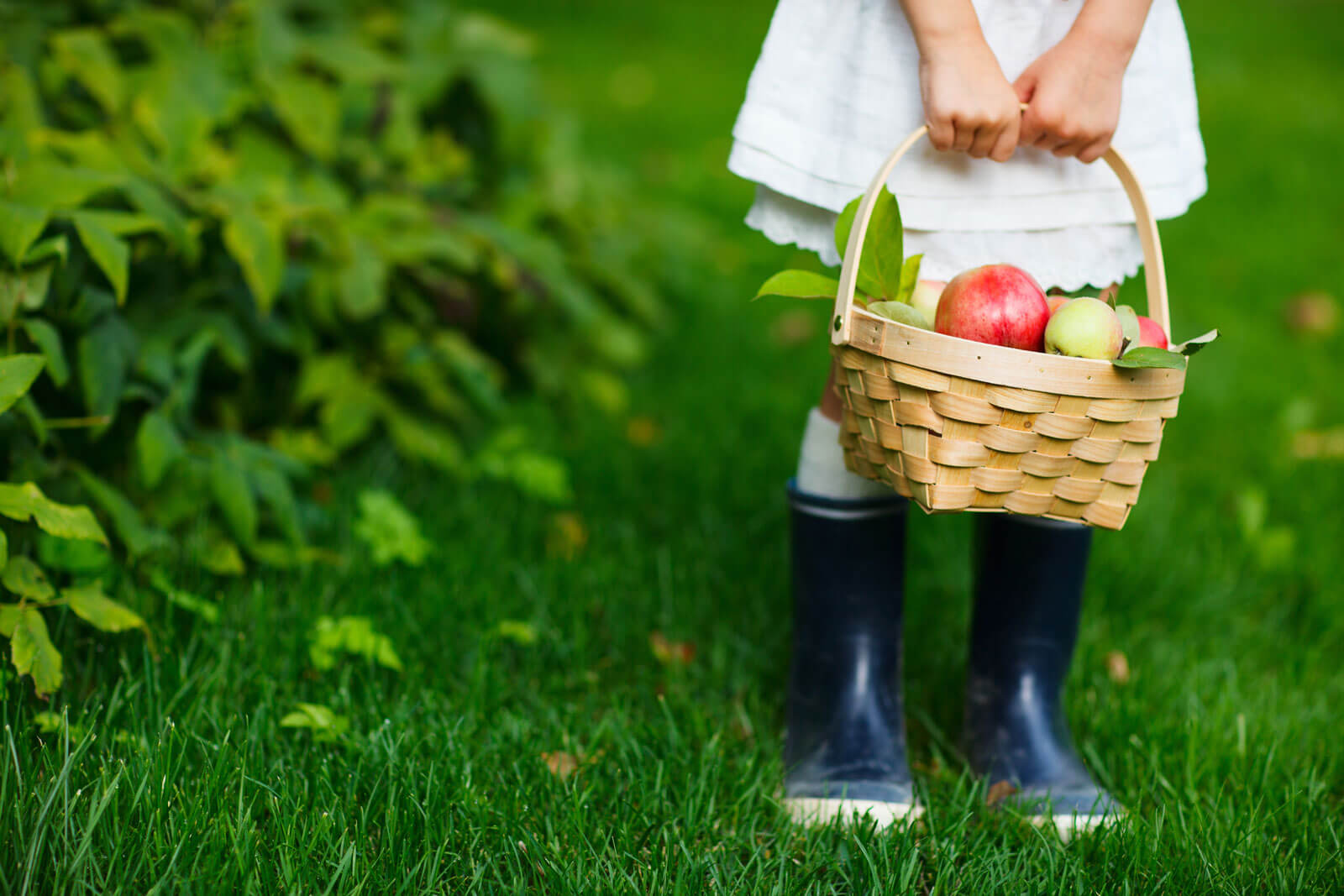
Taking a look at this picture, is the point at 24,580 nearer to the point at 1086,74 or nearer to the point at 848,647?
the point at 848,647

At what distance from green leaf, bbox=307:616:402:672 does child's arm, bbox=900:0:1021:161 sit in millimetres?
1026

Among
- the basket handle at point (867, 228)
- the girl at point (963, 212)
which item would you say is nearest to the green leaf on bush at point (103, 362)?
the girl at point (963, 212)

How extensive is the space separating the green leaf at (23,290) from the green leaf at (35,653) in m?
0.43

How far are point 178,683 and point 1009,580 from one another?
3.81ft

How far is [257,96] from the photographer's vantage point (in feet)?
6.73

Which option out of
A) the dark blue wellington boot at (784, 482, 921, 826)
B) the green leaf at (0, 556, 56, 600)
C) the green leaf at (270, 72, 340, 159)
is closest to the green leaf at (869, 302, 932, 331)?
the dark blue wellington boot at (784, 482, 921, 826)

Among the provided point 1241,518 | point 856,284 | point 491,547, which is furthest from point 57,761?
point 1241,518

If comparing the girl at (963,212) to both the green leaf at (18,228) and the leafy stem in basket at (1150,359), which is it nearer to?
the leafy stem in basket at (1150,359)

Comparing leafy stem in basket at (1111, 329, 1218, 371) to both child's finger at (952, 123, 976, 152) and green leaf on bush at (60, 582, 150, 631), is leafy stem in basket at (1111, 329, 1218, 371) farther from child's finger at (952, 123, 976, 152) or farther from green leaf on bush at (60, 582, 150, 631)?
green leaf on bush at (60, 582, 150, 631)

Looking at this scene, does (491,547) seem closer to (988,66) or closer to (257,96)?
(257,96)

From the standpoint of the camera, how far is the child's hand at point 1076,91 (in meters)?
1.18

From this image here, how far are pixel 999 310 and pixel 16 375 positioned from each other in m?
1.15

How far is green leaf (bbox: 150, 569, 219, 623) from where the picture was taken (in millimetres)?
1530

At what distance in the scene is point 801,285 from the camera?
1.18m
